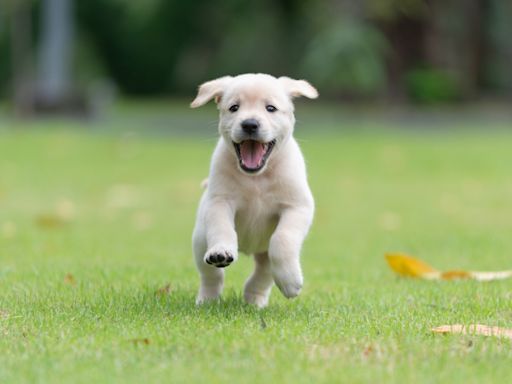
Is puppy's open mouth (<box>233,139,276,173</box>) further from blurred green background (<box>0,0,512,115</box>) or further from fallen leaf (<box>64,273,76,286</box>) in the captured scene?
blurred green background (<box>0,0,512,115</box>)

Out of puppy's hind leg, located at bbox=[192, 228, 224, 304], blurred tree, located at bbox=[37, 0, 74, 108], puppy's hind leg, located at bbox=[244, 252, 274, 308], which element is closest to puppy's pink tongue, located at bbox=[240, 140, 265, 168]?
puppy's hind leg, located at bbox=[192, 228, 224, 304]

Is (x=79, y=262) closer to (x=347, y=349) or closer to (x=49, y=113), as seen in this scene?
(x=347, y=349)

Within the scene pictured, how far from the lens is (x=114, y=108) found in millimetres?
31344

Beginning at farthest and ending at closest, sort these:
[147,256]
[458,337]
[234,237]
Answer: [147,256] → [234,237] → [458,337]

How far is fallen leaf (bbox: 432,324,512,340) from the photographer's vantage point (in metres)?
4.36

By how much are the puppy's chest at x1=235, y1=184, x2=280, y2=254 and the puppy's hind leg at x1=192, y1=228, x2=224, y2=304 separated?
0.21 m

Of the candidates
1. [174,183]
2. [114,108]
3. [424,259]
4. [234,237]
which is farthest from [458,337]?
[114,108]

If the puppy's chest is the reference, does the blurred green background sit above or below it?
above

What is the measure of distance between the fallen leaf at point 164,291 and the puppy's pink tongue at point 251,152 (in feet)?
3.22

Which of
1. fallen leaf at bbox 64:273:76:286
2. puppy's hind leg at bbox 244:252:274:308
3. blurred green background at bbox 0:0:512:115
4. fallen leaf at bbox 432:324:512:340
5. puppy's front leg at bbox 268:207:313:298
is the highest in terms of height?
blurred green background at bbox 0:0:512:115

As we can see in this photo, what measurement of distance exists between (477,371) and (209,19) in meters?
35.2

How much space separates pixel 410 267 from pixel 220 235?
87.1 inches

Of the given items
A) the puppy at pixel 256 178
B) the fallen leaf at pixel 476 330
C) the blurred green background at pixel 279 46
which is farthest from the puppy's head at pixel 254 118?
the blurred green background at pixel 279 46

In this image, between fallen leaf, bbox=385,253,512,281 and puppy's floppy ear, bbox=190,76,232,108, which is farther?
fallen leaf, bbox=385,253,512,281
